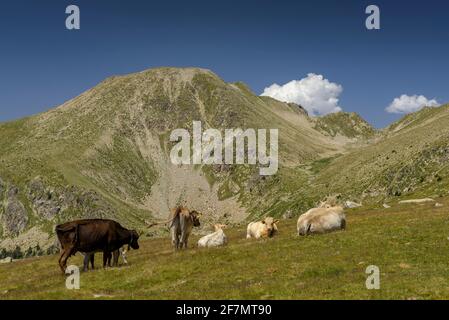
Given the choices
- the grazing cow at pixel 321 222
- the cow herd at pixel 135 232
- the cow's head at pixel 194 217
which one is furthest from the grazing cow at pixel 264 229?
the cow's head at pixel 194 217

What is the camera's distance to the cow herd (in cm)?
2992

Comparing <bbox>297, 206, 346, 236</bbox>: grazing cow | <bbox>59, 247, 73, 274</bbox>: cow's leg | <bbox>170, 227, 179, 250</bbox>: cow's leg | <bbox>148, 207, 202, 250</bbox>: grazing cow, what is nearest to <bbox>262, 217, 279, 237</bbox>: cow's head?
<bbox>297, 206, 346, 236</bbox>: grazing cow

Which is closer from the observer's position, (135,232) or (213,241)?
(135,232)

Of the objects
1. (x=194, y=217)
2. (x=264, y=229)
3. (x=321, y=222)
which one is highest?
(x=194, y=217)

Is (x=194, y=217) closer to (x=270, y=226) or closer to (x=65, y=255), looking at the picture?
(x=270, y=226)

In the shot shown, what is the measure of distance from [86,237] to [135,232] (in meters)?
5.76

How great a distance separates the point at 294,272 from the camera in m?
25.8

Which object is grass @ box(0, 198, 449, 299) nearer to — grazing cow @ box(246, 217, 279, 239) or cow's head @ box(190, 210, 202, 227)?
cow's head @ box(190, 210, 202, 227)

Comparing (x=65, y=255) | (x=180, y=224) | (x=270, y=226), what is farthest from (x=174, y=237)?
(x=65, y=255)

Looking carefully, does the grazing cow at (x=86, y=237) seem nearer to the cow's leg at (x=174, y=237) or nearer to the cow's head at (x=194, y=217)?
the cow's leg at (x=174, y=237)

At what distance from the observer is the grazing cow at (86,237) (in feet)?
97.8
